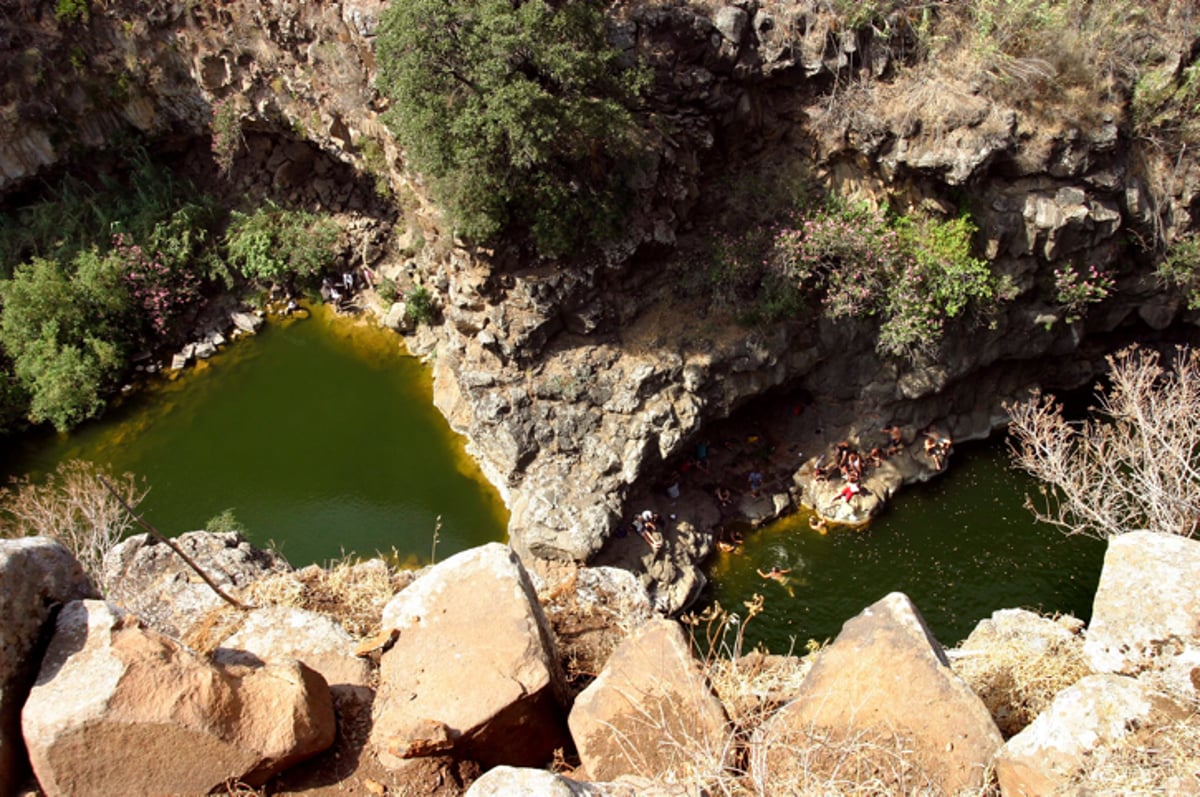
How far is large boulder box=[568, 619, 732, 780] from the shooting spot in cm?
441

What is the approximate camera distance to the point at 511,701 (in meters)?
4.52

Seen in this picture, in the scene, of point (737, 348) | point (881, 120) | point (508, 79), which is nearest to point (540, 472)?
point (737, 348)

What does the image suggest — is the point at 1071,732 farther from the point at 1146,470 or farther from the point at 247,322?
the point at 247,322

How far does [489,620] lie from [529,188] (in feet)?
32.3

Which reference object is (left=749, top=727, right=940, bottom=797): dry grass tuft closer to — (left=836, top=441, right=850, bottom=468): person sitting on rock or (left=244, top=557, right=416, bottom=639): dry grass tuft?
(left=244, top=557, right=416, bottom=639): dry grass tuft

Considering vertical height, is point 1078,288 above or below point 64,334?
above

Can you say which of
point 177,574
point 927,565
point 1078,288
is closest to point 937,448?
point 927,565

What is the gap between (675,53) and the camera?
46.6 feet

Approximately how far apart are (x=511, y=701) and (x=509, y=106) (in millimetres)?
9735

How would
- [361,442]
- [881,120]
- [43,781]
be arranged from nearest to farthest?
[43,781] < [881,120] < [361,442]

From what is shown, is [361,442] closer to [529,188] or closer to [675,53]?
[529,188]

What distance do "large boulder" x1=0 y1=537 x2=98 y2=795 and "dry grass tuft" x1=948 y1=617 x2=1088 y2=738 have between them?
5.62 m

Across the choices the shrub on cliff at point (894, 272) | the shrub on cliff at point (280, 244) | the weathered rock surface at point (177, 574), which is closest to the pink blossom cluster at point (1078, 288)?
the shrub on cliff at point (894, 272)

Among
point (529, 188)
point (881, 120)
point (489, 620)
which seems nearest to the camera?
point (489, 620)
